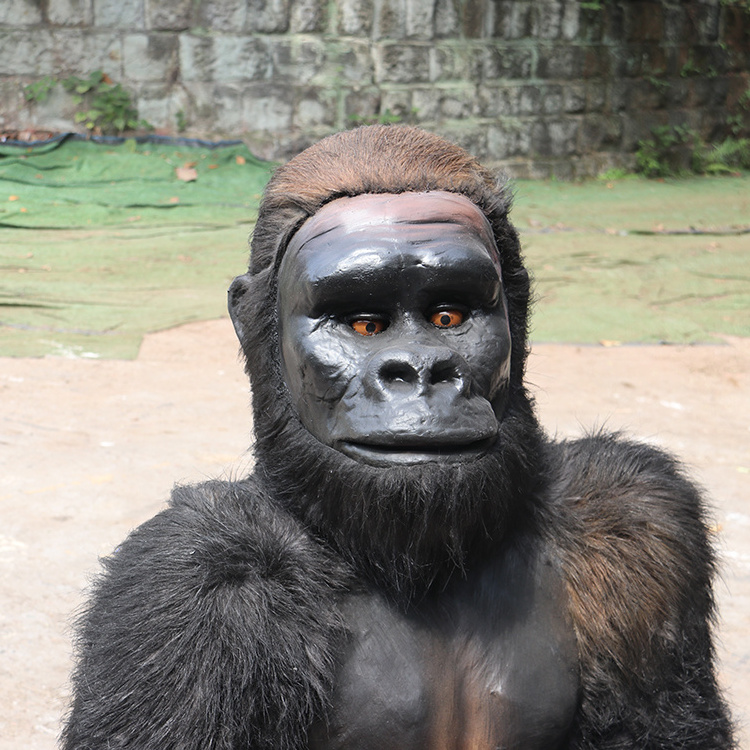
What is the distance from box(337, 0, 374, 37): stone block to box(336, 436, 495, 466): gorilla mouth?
9777 millimetres

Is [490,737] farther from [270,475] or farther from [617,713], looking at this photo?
[270,475]

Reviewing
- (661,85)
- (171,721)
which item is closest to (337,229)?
(171,721)

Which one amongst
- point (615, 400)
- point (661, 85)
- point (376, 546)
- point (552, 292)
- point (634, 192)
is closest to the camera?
point (376, 546)

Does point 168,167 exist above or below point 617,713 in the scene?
below

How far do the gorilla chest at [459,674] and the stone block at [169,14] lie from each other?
31.4 feet

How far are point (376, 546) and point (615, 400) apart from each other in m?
3.77

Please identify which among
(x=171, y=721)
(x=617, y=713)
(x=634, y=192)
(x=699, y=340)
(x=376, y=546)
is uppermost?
(x=376, y=546)

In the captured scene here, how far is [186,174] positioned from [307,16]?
213 cm

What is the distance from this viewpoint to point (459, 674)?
218cm

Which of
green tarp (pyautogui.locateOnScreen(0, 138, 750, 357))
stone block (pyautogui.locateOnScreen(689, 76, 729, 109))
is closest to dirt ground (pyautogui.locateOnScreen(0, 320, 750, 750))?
green tarp (pyautogui.locateOnScreen(0, 138, 750, 357))

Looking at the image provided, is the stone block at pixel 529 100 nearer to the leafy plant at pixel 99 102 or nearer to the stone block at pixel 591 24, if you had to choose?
the stone block at pixel 591 24

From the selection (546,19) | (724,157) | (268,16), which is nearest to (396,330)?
(268,16)

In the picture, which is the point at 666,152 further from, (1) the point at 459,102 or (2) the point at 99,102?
(2) the point at 99,102

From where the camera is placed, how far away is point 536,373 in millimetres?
5738
